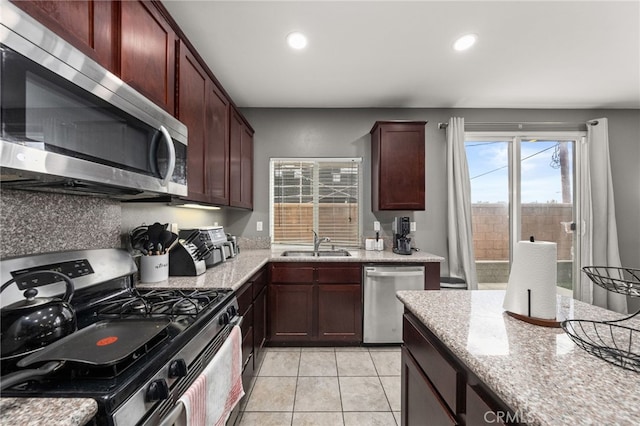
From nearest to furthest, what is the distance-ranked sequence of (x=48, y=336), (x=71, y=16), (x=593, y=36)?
(x=48, y=336) < (x=71, y=16) < (x=593, y=36)

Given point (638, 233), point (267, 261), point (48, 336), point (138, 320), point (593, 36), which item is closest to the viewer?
point (48, 336)

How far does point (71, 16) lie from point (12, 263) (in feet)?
2.83

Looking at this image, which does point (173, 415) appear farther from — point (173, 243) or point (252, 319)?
point (252, 319)

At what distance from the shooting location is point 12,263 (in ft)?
2.95

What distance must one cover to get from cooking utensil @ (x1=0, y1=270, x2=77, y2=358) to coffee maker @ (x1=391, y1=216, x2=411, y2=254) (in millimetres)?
2621

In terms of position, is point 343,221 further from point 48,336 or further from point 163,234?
point 48,336

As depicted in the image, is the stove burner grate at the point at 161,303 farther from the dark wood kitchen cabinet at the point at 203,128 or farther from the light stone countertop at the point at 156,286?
the dark wood kitchen cabinet at the point at 203,128

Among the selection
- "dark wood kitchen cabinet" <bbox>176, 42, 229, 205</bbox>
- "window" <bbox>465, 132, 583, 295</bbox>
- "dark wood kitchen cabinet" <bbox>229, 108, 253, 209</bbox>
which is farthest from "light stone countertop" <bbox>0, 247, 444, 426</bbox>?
"window" <bbox>465, 132, 583, 295</bbox>

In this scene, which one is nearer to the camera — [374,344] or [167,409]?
[167,409]

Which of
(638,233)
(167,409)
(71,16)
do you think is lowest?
(167,409)

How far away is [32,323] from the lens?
73cm

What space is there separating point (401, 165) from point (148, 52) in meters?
2.43

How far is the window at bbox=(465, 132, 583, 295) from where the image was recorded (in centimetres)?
331

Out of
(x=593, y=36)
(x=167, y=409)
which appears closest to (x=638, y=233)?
(x=593, y=36)
